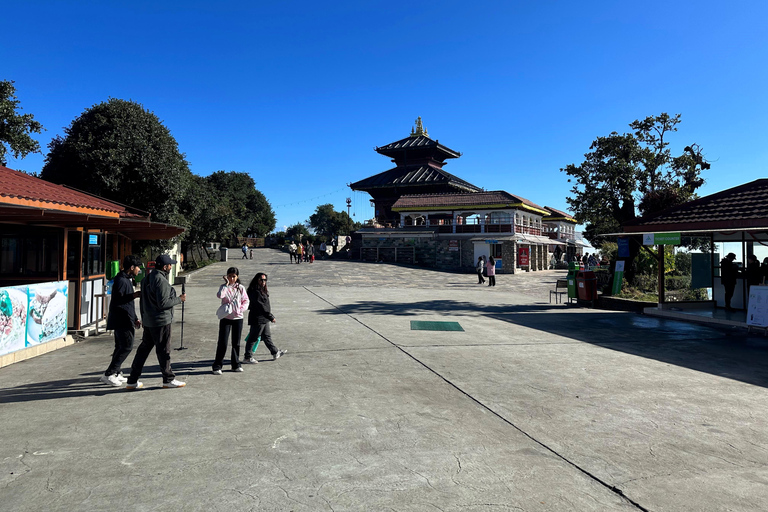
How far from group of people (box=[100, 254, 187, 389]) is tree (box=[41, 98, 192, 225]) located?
14.4 m

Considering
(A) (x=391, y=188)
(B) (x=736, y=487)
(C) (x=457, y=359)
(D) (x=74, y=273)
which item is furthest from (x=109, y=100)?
(A) (x=391, y=188)

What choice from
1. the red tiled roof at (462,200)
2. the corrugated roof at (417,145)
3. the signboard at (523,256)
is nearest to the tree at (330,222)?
the corrugated roof at (417,145)

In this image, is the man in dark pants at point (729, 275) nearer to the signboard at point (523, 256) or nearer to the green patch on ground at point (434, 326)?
the green patch on ground at point (434, 326)

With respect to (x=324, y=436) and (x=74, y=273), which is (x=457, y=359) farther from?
(x=74, y=273)

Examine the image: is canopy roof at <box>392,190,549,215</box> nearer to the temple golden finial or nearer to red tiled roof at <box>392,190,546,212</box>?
red tiled roof at <box>392,190,546,212</box>

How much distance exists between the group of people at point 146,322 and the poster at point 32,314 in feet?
8.07

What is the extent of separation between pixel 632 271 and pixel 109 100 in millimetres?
23502

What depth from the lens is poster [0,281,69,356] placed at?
712cm

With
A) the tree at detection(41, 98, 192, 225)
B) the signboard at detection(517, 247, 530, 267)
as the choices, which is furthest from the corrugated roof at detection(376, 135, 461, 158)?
the tree at detection(41, 98, 192, 225)

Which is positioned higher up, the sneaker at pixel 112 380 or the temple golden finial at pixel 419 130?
the temple golden finial at pixel 419 130

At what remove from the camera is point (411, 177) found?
167ft

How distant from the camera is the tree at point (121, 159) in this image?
18.0 meters

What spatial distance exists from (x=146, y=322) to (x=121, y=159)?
590 inches

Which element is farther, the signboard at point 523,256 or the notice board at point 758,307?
the signboard at point 523,256
